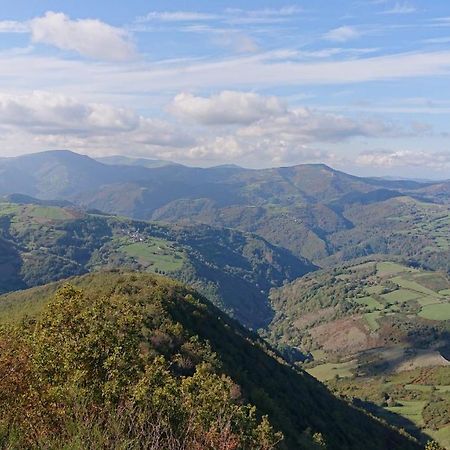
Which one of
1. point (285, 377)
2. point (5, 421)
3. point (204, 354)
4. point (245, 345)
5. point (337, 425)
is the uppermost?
point (5, 421)

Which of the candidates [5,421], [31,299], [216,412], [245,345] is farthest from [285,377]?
[31,299]

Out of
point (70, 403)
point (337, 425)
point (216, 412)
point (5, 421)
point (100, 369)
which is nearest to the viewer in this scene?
point (5, 421)

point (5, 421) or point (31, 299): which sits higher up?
point (5, 421)

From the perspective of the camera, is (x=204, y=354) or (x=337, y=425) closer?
(x=204, y=354)

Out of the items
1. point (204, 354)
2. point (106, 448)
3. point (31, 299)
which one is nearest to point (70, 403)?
point (106, 448)

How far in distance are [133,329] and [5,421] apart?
451 inches

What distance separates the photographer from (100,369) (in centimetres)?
2302

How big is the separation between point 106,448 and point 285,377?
8672 centimetres

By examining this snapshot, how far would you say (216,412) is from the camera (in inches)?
1040

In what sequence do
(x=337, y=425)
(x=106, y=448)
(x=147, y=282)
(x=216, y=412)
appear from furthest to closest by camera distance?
1. (x=147, y=282)
2. (x=337, y=425)
3. (x=216, y=412)
4. (x=106, y=448)

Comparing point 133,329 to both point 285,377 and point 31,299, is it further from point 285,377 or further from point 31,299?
point 31,299

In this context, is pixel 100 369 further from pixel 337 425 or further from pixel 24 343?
pixel 337 425

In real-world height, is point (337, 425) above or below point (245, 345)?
below

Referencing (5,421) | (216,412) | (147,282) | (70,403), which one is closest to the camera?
(5,421)
